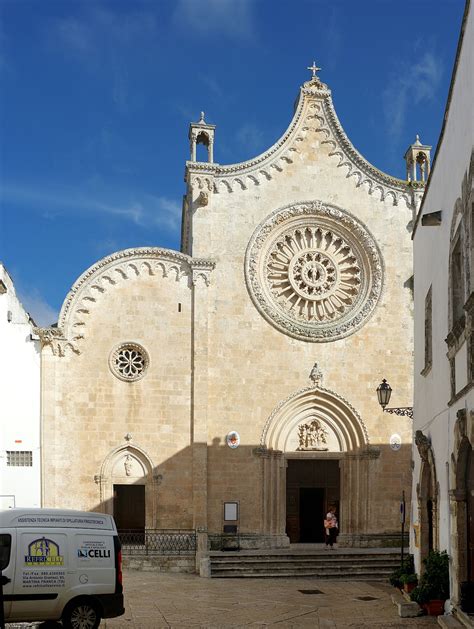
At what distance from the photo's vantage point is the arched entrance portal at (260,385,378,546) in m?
27.4

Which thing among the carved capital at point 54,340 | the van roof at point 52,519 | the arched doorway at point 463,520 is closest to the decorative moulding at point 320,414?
the carved capital at point 54,340

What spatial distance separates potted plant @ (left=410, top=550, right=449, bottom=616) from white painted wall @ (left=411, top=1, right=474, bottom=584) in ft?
0.94

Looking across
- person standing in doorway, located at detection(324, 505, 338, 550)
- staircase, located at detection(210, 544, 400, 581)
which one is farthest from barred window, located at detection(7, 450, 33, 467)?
person standing in doorway, located at detection(324, 505, 338, 550)

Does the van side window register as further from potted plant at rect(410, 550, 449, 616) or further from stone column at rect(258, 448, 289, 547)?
stone column at rect(258, 448, 289, 547)

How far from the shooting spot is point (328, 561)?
A: 2481cm

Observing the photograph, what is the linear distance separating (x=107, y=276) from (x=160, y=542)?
28.1 feet

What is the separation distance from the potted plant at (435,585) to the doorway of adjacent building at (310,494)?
12.7m

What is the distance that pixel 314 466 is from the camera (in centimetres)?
2858

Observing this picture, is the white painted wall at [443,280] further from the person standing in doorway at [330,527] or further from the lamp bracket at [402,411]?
the person standing in doorway at [330,527]

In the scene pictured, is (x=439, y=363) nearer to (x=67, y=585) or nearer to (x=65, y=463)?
(x=67, y=585)

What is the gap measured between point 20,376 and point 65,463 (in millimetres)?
3056

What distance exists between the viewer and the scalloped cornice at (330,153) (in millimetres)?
28922

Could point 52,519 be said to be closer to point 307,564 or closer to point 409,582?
point 409,582

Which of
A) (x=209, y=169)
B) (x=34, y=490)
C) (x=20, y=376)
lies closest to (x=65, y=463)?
(x=34, y=490)
